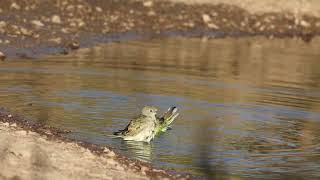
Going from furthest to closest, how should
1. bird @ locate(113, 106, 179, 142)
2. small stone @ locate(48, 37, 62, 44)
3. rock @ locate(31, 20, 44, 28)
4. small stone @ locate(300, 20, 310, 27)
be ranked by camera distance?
small stone @ locate(300, 20, 310, 27) → rock @ locate(31, 20, 44, 28) → small stone @ locate(48, 37, 62, 44) → bird @ locate(113, 106, 179, 142)

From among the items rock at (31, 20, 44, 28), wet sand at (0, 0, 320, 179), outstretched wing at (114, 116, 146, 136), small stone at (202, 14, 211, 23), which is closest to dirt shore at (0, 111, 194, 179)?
wet sand at (0, 0, 320, 179)

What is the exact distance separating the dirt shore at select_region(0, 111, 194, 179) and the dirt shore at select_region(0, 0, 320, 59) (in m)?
7.90

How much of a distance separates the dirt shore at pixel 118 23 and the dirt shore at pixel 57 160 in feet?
25.9

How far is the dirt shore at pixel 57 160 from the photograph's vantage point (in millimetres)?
8703

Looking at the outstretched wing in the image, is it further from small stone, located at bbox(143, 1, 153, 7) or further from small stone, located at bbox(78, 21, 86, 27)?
small stone, located at bbox(143, 1, 153, 7)

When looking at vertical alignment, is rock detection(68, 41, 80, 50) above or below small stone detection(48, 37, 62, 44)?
below

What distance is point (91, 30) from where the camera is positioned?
21.6 meters

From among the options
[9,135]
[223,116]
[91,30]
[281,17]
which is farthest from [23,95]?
[281,17]

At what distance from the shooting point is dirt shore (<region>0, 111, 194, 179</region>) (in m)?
8.70

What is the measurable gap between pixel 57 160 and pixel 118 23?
13.8 metres

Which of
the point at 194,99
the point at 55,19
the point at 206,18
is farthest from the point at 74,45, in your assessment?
the point at 206,18

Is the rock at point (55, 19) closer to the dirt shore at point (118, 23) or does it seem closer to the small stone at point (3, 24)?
the dirt shore at point (118, 23)

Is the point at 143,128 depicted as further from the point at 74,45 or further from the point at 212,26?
the point at 212,26

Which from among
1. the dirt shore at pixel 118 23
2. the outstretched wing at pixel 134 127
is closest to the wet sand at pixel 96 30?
the dirt shore at pixel 118 23
